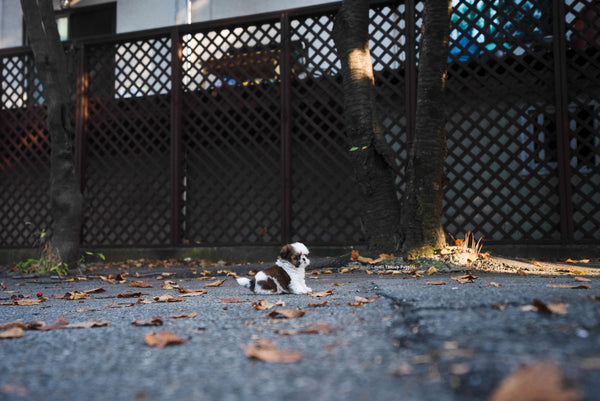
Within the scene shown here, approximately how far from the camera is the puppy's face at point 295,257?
2898 mm

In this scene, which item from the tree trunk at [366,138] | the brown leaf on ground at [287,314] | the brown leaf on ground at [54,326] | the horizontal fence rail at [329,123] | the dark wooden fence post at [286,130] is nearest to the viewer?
the brown leaf on ground at [54,326]

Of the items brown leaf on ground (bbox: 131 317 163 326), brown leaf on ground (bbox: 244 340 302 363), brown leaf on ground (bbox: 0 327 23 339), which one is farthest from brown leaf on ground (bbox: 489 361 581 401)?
brown leaf on ground (bbox: 0 327 23 339)

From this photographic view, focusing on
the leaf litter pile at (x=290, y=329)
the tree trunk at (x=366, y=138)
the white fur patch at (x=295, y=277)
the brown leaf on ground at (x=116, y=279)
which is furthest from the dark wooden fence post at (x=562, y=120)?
the brown leaf on ground at (x=116, y=279)

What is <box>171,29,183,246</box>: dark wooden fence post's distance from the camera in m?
6.76

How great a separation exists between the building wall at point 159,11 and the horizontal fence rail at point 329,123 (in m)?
1.88

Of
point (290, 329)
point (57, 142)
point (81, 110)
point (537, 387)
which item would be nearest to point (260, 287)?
point (290, 329)

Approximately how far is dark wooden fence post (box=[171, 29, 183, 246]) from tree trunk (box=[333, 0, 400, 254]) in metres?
2.97

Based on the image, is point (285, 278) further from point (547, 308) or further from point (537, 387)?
point (537, 387)

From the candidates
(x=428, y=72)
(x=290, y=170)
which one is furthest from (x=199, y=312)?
(x=290, y=170)

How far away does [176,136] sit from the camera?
6.87 m

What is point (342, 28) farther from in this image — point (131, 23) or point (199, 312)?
point (131, 23)

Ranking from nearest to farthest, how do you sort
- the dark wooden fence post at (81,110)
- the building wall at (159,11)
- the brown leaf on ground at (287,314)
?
the brown leaf on ground at (287,314), the dark wooden fence post at (81,110), the building wall at (159,11)

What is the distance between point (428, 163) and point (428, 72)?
0.83 metres

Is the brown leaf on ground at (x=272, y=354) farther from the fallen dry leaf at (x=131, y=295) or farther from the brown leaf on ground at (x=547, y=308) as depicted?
the fallen dry leaf at (x=131, y=295)
